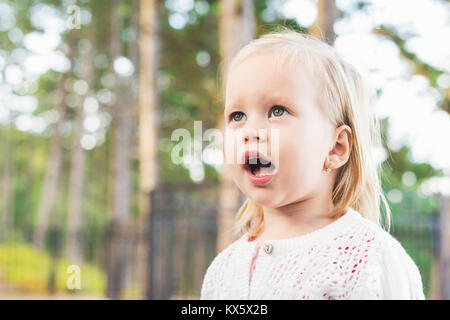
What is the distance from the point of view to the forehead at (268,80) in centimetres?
149

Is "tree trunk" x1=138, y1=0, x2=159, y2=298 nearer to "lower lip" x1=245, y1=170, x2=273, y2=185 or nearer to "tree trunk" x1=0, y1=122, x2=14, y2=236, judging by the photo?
"lower lip" x1=245, y1=170, x2=273, y2=185

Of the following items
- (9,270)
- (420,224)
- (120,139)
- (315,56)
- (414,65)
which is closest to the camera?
(315,56)

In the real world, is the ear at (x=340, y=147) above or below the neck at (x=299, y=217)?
above

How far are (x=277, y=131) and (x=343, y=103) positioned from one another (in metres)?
0.28

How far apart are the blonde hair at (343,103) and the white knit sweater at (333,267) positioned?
0.35 ft

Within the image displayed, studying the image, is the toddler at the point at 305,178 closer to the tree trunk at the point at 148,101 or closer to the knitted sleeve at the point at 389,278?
the knitted sleeve at the point at 389,278

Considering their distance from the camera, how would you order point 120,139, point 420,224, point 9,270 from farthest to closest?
1. point 9,270
2. point 120,139
3. point 420,224

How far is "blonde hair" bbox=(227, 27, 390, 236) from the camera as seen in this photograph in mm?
1579

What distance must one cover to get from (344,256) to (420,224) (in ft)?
29.9

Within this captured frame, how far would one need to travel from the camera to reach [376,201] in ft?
5.74

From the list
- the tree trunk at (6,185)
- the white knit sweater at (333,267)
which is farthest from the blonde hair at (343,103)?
the tree trunk at (6,185)

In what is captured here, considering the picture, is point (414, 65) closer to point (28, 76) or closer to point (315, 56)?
point (315, 56)

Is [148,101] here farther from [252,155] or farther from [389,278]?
[389,278]

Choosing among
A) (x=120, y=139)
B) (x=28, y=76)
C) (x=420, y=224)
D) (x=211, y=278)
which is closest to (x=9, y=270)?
(x=120, y=139)
